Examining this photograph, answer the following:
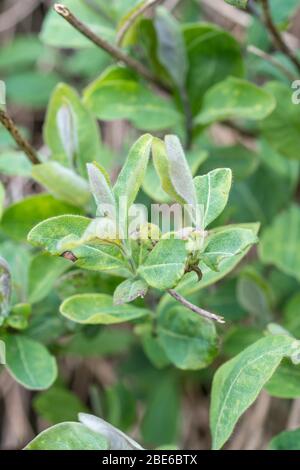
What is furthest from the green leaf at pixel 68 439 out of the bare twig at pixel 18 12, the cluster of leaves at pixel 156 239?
the bare twig at pixel 18 12

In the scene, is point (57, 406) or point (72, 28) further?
point (57, 406)

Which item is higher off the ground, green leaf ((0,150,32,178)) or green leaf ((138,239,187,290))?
green leaf ((138,239,187,290))

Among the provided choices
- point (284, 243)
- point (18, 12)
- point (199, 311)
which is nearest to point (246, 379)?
point (199, 311)

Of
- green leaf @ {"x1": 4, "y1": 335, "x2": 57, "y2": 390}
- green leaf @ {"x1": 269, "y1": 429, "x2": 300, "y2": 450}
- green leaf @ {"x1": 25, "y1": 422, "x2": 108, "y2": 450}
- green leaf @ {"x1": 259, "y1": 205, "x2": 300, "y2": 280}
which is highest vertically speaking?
green leaf @ {"x1": 25, "y1": 422, "x2": 108, "y2": 450}

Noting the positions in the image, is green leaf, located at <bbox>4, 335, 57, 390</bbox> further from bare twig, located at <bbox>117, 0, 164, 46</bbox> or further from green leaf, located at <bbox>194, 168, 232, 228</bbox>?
bare twig, located at <bbox>117, 0, 164, 46</bbox>

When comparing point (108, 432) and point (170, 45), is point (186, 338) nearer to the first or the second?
point (108, 432)

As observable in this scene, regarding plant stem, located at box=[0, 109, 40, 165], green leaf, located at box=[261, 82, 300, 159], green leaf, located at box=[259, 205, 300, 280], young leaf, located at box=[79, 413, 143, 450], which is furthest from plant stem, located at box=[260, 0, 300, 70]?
young leaf, located at box=[79, 413, 143, 450]
